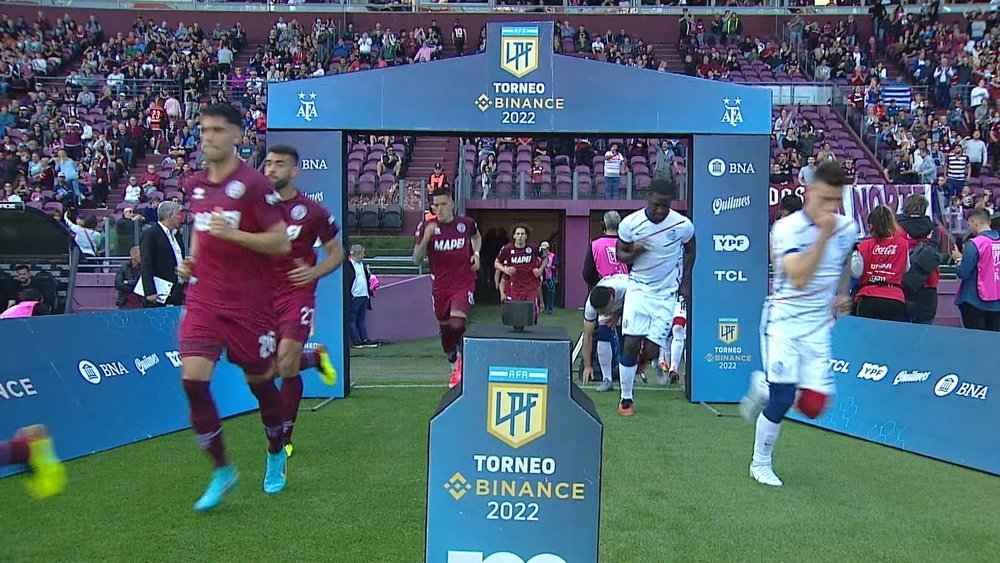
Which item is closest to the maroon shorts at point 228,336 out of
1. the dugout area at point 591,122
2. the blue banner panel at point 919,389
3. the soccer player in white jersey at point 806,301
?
the soccer player in white jersey at point 806,301

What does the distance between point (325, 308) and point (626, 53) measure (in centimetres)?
2227

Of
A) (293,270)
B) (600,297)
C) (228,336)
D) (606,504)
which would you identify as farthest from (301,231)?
(600,297)

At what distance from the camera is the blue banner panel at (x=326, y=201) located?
8.65 metres

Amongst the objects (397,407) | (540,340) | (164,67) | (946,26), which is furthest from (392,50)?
(540,340)

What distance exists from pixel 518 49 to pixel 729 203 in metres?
2.71

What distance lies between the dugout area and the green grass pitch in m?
1.69

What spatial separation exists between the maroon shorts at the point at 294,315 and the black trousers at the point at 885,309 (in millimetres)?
5300

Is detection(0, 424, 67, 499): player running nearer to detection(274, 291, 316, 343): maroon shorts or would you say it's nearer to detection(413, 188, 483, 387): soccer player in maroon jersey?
detection(274, 291, 316, 343): maroon shorts

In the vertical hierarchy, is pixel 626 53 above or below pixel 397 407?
above

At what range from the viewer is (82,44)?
28984 millimetres

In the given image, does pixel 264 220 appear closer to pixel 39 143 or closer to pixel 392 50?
pixel 39 143

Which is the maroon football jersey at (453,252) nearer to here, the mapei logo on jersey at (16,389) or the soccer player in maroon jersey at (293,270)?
the soccer player in maroon jersey at (293,270)

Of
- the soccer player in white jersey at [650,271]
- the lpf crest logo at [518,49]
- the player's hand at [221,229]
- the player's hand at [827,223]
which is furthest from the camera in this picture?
the lpf crest logo at [518,49]

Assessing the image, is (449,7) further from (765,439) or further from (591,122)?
(765,439)
